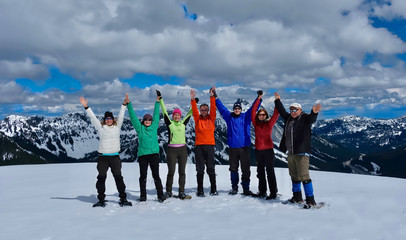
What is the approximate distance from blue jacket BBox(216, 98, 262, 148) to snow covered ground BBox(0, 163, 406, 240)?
217cm

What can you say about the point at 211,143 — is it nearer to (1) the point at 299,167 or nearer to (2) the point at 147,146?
(2) the point at 147,146

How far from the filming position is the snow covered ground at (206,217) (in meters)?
7.32

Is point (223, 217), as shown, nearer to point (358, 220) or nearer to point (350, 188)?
point (358, 220)

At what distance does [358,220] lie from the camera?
8.24 metres

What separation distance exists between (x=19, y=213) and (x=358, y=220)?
10.9 metres

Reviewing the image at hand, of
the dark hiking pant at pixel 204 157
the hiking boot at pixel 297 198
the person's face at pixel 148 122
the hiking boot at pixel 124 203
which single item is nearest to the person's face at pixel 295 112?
the hiking boot at pixel 297 198

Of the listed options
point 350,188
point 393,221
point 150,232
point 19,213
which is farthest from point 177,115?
point 350,188

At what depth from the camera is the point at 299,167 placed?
9.69 m

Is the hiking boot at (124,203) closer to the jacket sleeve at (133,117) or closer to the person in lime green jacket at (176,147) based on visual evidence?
the person in lime green jacket at (176,147)

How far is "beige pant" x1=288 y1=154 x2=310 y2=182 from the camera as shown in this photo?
954cm

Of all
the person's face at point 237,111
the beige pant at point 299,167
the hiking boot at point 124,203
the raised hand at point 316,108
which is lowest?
the hiking boot at point 124,203

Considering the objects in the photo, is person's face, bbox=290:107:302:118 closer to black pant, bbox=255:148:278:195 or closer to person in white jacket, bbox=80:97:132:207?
black pant, bbox=255:148:278:195

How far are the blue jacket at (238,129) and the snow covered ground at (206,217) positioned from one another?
7.12ft

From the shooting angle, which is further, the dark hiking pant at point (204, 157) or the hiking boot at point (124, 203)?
the dark hiking pant at point (204, 157)
